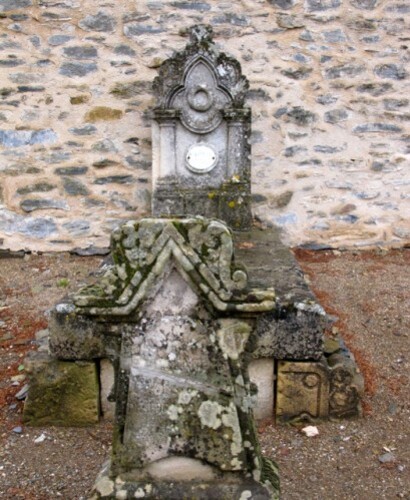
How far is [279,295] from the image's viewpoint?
306 centimetres

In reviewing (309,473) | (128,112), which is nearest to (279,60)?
(128,112)

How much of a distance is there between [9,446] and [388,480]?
1881 mm

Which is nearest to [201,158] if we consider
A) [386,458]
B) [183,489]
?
[386,458]

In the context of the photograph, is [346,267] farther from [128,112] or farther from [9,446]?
[9,446]

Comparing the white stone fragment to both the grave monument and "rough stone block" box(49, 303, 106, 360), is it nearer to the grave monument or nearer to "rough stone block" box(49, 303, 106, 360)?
the grave monument

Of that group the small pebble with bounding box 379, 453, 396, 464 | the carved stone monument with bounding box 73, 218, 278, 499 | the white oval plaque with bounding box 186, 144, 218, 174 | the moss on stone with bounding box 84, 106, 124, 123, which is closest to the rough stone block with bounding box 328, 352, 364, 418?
the small pebble with bounding box 379, 453, 396, 464

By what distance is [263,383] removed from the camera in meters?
3.01

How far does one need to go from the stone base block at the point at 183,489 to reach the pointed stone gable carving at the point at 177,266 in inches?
23.4

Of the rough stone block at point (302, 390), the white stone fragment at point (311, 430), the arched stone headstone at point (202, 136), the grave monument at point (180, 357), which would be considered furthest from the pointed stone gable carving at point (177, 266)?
the arched stone headstone at point (202, 136)

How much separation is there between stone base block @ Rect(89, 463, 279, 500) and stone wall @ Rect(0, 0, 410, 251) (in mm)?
4165

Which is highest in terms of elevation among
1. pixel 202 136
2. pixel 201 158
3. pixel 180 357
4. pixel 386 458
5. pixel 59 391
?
pixel 202 136

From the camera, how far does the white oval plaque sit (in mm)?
4961

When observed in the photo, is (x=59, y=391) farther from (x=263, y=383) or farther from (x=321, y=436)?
(x=321, y=436)

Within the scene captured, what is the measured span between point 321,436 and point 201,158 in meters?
2.84
